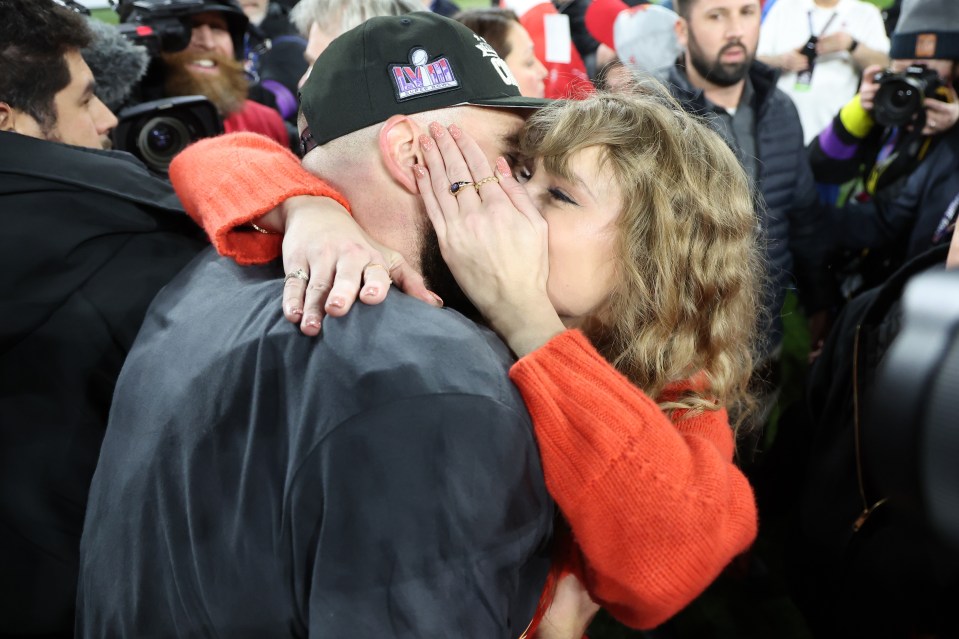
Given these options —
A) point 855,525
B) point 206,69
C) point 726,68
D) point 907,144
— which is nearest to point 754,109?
point 726,68

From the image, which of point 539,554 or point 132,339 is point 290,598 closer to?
point 539,554

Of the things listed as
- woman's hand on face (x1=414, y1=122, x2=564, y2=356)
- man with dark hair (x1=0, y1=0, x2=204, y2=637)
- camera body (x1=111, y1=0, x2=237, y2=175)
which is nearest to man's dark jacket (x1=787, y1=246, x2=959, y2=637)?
woman's hand on face (x1=414, y1=122, x2=564, y2=356)

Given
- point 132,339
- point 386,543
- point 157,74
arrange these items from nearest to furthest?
point 386,543, point 132,339, point 157,74

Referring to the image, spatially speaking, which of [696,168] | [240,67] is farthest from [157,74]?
[696,168]

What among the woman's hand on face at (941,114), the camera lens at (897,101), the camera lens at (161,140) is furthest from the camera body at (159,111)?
the woman's hand on face at (941,114)

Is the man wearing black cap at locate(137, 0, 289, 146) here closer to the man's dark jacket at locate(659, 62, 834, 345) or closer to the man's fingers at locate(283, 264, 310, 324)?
the man's dark jacket at locate(659, 62, 834, 345)

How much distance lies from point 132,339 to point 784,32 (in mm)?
4300

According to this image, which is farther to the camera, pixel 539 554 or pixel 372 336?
pixel 539 554

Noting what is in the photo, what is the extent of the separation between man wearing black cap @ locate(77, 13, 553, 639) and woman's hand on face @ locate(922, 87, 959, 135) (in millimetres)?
2763

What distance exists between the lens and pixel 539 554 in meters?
1.05

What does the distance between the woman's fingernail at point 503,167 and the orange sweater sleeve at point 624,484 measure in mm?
428

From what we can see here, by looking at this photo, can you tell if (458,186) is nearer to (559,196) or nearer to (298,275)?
(559,196)

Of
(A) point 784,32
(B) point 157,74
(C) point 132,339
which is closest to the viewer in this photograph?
(C) point 132,339

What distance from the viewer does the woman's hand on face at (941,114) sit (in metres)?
3.00
